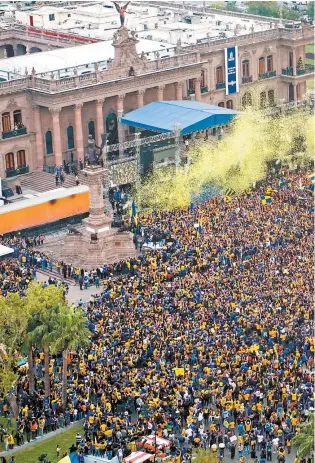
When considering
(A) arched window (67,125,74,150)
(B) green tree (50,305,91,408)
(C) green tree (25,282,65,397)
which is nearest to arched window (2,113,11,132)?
(A) arched window (67,125,74,150)

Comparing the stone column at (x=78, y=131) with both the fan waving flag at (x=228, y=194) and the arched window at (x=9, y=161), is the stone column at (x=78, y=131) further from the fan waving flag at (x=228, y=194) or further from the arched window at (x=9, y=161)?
the fan waving flag at (x=228, y=194)

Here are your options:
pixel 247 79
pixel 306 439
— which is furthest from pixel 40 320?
pixel 247 79

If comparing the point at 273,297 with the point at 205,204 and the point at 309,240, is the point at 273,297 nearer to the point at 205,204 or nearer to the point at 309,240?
the point at 309,240

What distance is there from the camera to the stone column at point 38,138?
13162cm

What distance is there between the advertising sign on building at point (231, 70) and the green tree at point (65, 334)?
213ft

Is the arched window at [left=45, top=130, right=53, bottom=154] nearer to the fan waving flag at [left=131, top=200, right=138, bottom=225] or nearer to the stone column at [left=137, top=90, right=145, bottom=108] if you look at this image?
the stone column at [left=137, top=90, right=145, bottom=108]

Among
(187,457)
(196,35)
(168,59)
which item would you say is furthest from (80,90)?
(187,457)

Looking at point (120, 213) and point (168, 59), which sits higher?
point (168, 59)

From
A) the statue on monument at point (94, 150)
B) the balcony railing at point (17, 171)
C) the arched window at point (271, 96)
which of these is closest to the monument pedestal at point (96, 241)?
the statue on monument at point (94, 150)

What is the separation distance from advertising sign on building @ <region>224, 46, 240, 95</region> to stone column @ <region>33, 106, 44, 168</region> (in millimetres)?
22690

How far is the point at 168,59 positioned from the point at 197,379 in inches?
2334

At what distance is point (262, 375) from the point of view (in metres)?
84.2

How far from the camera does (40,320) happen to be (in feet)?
277

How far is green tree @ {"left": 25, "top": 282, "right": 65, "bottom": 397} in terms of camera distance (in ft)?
274
